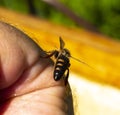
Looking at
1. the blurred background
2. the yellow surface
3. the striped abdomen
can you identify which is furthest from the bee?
the blurred background

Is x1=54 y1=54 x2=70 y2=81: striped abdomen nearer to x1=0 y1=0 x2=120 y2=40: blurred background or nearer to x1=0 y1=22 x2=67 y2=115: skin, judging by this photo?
x1=0 y1=22 x2=67 y2=115: skin

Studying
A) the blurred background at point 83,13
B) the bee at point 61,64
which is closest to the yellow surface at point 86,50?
the blurred background at point 83,13

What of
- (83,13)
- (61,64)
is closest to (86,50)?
(83,13)

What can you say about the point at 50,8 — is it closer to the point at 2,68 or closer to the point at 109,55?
the point at 109,55

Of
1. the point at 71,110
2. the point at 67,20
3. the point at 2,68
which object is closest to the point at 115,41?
the point at 67,20

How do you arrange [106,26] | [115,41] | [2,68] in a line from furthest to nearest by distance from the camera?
[106,26] < [115,41] < [2,68]

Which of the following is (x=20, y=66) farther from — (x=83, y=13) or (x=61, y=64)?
(x=83, y=13)

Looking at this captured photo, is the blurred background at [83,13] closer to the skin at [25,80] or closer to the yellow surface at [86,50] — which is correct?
the yellow surface at [86,50]
